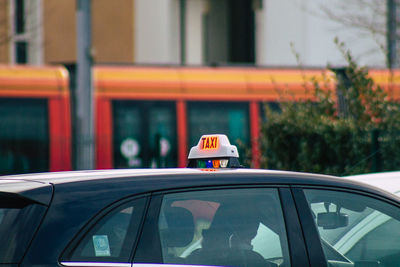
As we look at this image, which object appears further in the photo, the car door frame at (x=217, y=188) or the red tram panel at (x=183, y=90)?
the red tram panel at (x=183, y=90)

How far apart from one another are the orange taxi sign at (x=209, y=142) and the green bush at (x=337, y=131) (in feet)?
13.9

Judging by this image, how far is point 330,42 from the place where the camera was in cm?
2267

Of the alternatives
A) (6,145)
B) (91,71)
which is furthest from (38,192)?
(6,145)

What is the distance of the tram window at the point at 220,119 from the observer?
49.4 ft

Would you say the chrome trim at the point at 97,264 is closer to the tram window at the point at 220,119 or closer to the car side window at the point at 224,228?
the car side window at the point at 224,228

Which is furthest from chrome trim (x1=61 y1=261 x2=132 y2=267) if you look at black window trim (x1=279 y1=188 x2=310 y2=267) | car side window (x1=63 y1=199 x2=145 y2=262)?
black window trim (x1=279 y1=188 x2=310 y2=267)

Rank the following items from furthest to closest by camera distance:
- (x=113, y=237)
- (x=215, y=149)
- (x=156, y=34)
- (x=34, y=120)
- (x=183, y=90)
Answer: (x=156, y=34)
(x=183, y=90)
(x=34, y=120)
(x=215, y=149)
(x=113, y=237)

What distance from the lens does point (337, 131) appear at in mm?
8328

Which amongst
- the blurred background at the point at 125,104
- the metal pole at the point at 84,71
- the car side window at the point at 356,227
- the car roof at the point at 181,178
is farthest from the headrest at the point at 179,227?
the metal pole at the point at 84,71

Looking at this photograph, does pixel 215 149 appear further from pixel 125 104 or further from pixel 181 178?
pixel 125 104

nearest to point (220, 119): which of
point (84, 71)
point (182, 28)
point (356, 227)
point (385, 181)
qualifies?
point (84, 71)

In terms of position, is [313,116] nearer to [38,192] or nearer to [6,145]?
[38,192]

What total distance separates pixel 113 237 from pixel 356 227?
1252 millimetres

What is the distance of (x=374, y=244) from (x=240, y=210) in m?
0.74
